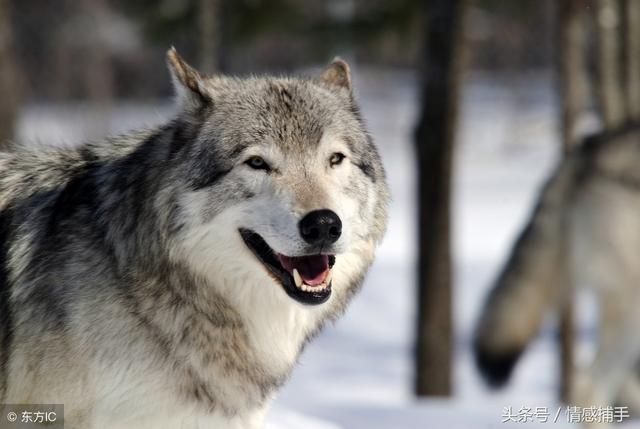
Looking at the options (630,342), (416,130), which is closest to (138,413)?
(630,342)

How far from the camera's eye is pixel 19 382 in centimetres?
330

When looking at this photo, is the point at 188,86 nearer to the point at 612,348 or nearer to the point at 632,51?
the point at 612,348

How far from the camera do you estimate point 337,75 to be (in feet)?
13.1

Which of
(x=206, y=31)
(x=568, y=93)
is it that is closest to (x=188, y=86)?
(x=206, y=31)

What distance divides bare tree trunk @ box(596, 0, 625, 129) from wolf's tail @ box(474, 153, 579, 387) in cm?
238

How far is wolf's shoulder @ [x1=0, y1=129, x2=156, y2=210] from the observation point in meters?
3.66

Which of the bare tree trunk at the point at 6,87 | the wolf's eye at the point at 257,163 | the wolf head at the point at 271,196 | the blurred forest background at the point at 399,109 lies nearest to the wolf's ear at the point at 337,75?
the wolf head at the point at 271,196

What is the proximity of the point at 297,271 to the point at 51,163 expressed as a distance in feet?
3.64

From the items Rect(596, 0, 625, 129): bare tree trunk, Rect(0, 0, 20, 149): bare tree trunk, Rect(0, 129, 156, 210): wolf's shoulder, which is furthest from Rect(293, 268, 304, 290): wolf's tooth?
Rect(596, 0, 625, 129): bare tree trunk

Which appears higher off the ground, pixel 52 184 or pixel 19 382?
pixel 52 184

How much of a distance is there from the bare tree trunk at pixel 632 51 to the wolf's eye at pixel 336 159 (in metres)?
6.52

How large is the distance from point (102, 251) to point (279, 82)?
882 millimetres

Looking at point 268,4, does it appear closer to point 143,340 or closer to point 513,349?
point 513,349

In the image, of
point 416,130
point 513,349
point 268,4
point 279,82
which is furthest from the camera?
point 268,4
